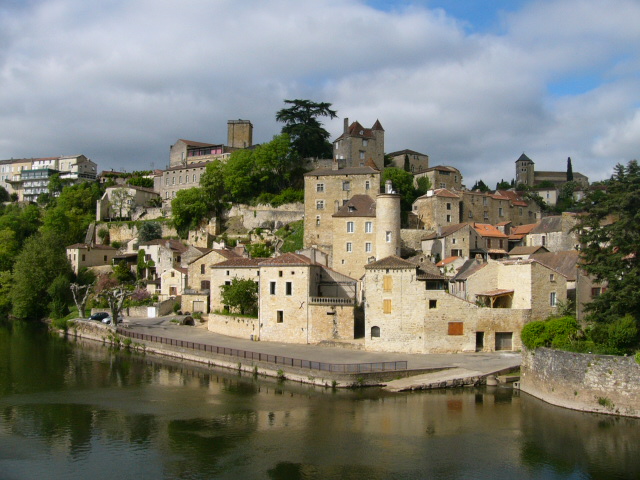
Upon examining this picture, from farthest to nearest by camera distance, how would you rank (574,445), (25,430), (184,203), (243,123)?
(243,123)
(184,203)
(25,430)
(574,445)

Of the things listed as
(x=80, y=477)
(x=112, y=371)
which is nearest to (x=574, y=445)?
(x=80, y=477)

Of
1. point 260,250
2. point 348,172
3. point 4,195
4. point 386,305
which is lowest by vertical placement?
point 386,305

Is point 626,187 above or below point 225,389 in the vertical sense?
above

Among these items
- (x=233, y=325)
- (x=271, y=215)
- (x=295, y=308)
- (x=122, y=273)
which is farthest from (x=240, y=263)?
(x=122, y=273)

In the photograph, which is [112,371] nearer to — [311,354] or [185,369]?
[185,369]

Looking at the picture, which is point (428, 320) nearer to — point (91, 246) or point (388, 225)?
point (388, 225)

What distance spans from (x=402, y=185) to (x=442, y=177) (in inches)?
311

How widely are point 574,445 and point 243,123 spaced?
74568 mm

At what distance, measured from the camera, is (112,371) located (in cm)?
3434

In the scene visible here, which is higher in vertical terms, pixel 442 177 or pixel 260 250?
pixel 442 177

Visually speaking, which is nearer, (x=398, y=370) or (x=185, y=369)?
(x=398, y=370)

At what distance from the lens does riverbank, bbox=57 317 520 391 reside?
28.9 m

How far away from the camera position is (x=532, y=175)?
11781cm

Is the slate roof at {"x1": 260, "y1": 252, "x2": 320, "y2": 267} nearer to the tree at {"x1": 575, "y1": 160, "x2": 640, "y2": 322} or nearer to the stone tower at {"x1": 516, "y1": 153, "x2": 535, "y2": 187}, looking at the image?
the tree at {"x1": 575, "y1": 160, "x2": 640, "y2": 322}
